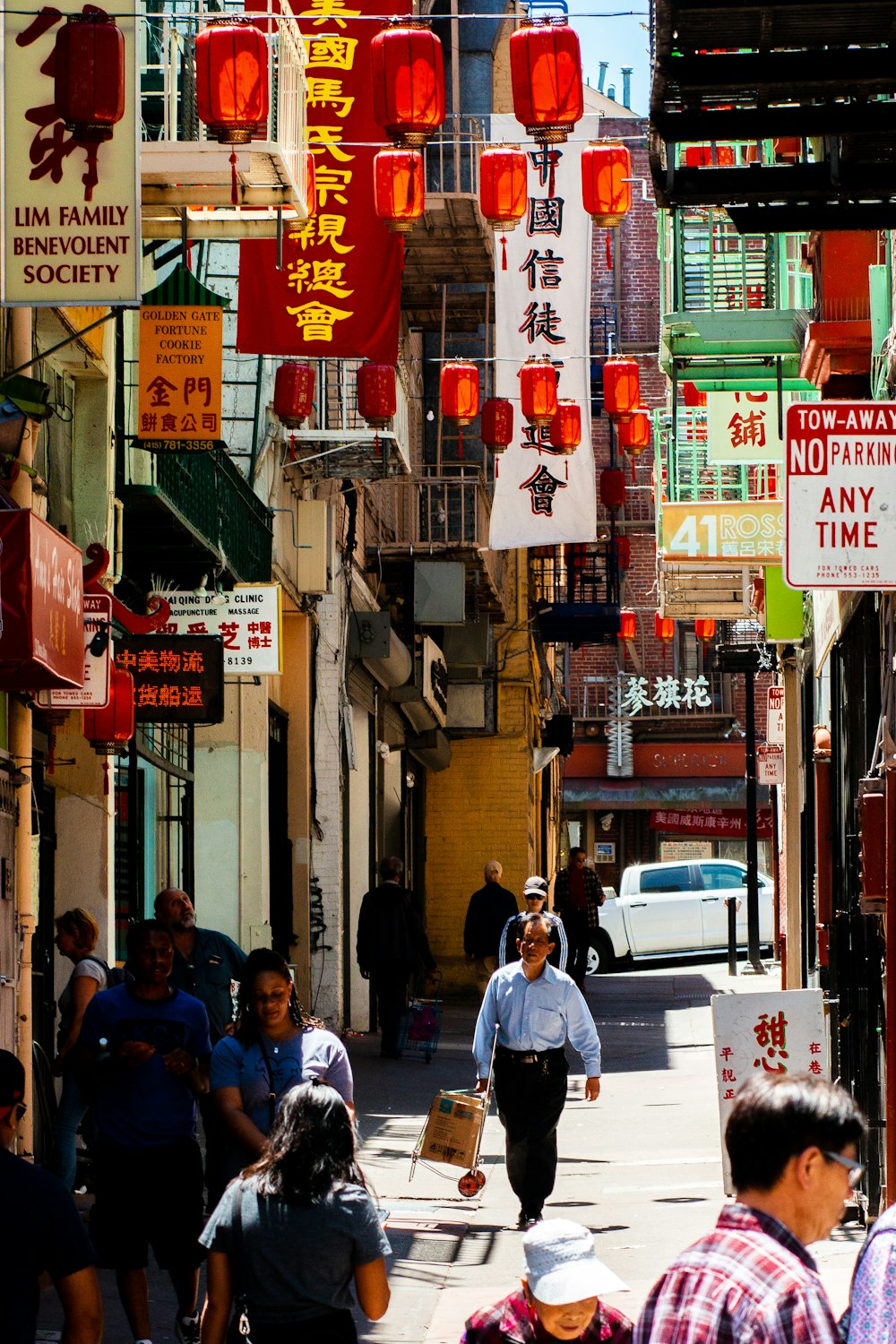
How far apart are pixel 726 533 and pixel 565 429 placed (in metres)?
5.88

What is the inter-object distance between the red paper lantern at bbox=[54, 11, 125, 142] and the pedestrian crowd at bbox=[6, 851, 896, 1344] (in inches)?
133

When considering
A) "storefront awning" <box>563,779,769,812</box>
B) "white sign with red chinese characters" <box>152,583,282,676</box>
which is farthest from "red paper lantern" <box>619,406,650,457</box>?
"storefront awning" <box>563,779,769,812</box>

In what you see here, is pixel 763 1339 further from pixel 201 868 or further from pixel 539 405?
pixel 539 405

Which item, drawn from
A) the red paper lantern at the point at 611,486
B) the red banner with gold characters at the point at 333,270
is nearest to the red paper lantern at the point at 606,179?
the red banner with gold characters at the point at 333,270

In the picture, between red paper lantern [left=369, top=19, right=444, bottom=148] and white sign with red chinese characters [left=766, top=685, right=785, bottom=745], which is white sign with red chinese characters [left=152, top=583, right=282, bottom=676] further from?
white sign with red chinese characters [left=766, top=685, right=785, bottom=745]

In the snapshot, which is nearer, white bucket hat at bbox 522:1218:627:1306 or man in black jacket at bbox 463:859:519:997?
white bucket hat at bbox 522:1218:627:1306

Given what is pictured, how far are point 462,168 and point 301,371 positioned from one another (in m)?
8.28

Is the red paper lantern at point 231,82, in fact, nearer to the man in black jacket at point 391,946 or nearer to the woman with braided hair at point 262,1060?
the woman with braided hair at point 262,1060

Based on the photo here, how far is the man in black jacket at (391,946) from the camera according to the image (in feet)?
64.6

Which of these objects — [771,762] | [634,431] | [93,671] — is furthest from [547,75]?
[771,762]

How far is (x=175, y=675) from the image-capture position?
14.3 meters

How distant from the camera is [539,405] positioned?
19859mm

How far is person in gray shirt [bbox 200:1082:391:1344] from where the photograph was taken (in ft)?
16.7

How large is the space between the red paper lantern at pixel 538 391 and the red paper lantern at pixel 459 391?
700mm
